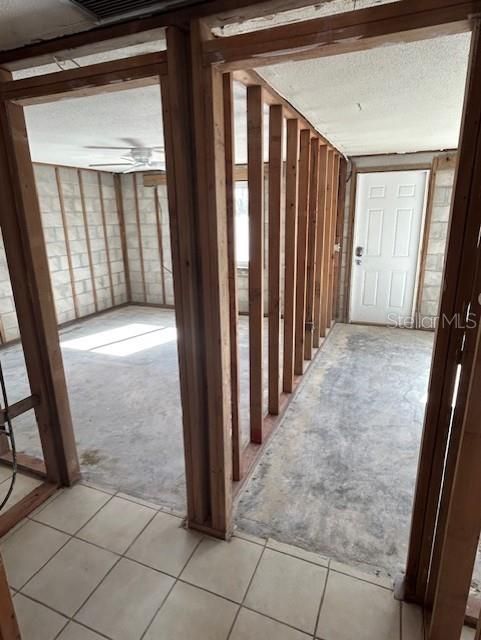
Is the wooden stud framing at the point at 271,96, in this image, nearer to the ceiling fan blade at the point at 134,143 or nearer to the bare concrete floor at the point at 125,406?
the ceiling fan blade at the point at 134,143

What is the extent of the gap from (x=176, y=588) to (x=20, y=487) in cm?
122

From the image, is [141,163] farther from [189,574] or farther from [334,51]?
[189,574]

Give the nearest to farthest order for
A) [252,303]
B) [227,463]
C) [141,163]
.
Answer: [227,463]
[252,303]
[141,163]

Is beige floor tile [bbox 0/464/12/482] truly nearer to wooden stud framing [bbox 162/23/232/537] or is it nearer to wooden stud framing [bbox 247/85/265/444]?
wooden stud framing [bbox 162/23/232/537]

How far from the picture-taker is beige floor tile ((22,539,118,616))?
5.09 feet

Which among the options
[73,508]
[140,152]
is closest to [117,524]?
[73,508]

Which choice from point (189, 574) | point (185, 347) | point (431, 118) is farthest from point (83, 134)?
point (189, 574)

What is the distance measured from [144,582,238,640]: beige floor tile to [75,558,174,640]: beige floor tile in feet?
0.16

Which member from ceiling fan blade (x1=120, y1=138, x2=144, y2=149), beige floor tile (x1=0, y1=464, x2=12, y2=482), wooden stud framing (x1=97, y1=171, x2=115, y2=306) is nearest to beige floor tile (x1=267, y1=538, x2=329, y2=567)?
beige floor tile (x1=0, y1=464, x2=12, y2=482)

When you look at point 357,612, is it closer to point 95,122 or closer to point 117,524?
point 117,524

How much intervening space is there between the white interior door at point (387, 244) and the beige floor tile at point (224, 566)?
4126 millimetres

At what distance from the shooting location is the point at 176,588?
1586mm

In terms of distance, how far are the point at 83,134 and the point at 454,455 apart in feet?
11.7

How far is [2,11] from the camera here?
126cm
